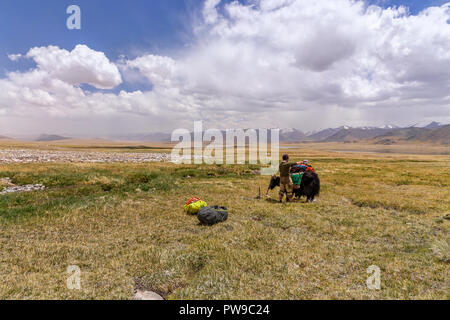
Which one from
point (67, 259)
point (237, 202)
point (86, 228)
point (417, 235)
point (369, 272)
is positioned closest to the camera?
point (369, 272)

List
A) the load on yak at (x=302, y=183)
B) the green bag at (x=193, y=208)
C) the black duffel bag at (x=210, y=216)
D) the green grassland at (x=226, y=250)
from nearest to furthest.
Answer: the green grassland at (x=226, y=250) < the black duffel bag at (x=210, y=216) < the green bag at (x=193, y=208) < the load on yak at (x=302, y=183)

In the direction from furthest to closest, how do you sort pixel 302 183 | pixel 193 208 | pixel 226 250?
pixel 302 183
pixel 193 208
pixel 226 250

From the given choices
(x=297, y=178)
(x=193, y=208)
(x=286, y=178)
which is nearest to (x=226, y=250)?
(x=193, y=208)

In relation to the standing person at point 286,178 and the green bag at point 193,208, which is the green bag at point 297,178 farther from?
the green bag at point 193,208

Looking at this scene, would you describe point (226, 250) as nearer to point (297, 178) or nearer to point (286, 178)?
point (286, 178)

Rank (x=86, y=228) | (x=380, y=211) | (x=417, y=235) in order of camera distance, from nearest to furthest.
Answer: (x=417, y=235)
(x=86, y=228)
(x=380, y=211)

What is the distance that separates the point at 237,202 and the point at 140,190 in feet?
30.1

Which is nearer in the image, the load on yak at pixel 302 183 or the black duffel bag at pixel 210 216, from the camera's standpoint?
the black duffel bag at pixel 210 216

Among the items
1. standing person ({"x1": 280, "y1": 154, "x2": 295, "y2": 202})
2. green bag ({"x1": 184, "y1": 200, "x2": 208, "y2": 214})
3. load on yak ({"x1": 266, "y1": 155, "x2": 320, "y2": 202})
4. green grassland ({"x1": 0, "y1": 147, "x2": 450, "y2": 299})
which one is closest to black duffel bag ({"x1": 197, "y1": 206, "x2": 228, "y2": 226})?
green grassland ({"x1": 0, "y1": 147, "x2": 450, "y2": 299})

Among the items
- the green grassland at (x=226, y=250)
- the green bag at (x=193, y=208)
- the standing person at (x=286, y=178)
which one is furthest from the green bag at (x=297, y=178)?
the green bag at (x=193, y=208)

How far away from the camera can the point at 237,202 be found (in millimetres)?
14328

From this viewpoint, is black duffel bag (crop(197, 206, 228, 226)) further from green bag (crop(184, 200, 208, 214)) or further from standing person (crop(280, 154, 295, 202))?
standing person (crop(280, 154, 295, 202))
